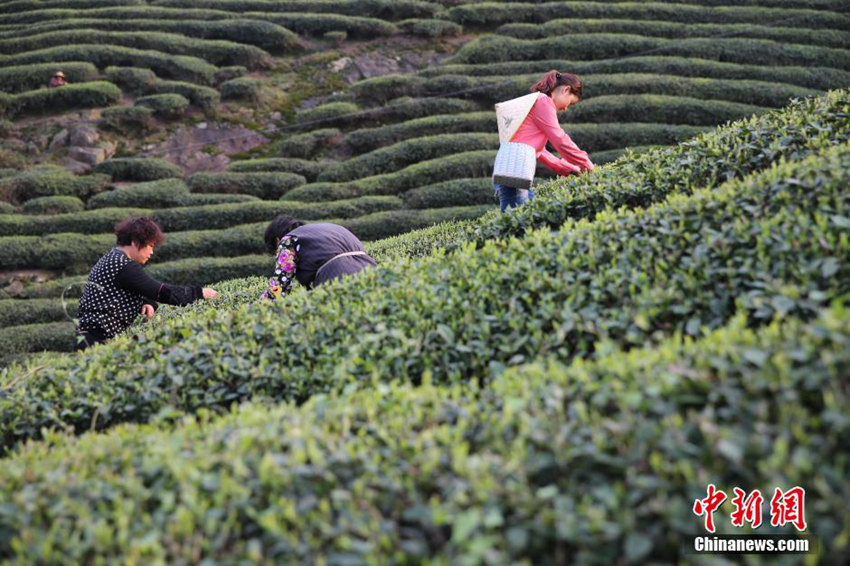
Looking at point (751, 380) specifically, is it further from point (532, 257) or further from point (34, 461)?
point (34, 461)

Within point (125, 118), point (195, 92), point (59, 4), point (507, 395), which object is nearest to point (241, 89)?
point (195, 92)

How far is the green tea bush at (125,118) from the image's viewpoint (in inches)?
615

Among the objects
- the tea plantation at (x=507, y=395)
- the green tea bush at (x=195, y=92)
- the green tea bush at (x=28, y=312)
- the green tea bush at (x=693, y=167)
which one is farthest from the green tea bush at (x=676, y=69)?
the green tea bush at (x=693, y=167)

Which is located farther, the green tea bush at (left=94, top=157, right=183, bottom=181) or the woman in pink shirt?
the green tea bush at (left=94, top=157, right=183, bottom=181)

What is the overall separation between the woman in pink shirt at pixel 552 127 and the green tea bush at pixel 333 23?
567 inches

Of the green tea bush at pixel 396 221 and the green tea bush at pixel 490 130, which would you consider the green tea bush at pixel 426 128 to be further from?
the green tea bush at pixel 396 221

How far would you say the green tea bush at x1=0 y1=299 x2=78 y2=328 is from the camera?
10.4 meters

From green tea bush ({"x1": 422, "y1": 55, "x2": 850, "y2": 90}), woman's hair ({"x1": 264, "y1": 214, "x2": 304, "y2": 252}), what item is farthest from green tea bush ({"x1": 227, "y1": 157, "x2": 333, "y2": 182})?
woman's hair ({"x1": 264, "y1": 214, "x2": 304, "y2": 252})

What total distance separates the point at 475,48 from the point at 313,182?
21.0 ft

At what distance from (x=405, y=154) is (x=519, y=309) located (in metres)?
11.2

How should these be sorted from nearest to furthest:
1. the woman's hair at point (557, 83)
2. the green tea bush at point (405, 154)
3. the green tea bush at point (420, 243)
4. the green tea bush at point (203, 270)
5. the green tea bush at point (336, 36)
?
the woman's hair at point (557, 83), the green tea bush at point (420, 243), the green tea bush at point (203, 270), the green tea bush at point (405, 154), the green tea bush at point (336, 36)

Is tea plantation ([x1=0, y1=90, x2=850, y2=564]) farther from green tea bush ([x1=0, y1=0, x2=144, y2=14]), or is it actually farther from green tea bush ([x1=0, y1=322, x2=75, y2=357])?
green tea bush ([x1=0, y1=0, x2=144, y2=14])

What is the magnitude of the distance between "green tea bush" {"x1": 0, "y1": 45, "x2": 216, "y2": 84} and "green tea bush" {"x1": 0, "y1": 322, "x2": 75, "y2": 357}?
933 cm

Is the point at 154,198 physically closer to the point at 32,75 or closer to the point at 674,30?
the point at 32,75
